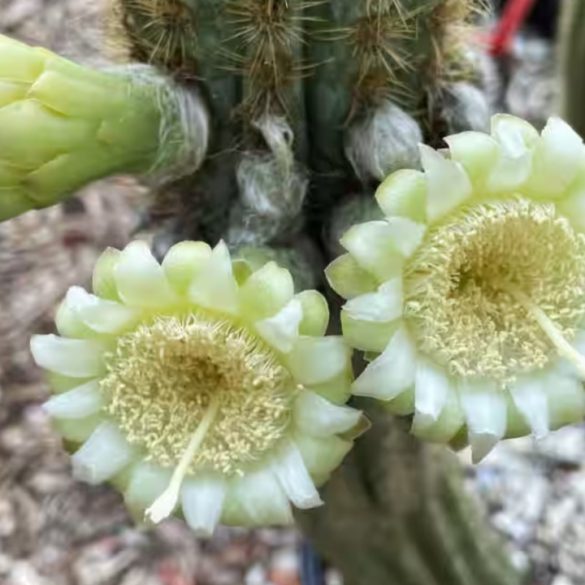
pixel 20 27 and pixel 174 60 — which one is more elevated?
pixel 174 60

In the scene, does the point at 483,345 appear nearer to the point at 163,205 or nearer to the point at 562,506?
the point at 163,205

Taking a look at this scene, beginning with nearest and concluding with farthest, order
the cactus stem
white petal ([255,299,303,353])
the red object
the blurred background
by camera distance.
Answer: white petal ([255,299,303,353]), the cactus stem, the blurred background, the red object

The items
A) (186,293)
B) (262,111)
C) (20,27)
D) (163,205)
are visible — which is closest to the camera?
(186,293)

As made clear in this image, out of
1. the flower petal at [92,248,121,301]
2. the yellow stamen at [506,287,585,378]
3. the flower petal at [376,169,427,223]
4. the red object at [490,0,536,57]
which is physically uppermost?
the flower petal at [376,169,427,223]

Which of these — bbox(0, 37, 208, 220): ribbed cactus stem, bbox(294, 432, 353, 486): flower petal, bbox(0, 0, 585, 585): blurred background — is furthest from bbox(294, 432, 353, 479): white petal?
bbox(0, 0, 585, 585): blurred background

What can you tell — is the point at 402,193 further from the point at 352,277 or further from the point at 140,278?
the point at 140,278

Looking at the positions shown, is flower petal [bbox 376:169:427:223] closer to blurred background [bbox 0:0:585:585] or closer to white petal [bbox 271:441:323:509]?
white petal [bbox 271:441:323:509]

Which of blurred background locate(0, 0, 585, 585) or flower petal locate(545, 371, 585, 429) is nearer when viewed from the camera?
flower petal locate(545, 371, 585, 429)

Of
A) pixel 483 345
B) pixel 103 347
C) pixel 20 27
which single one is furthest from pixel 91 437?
pixel 20 27
